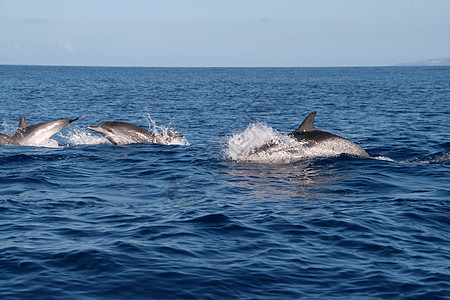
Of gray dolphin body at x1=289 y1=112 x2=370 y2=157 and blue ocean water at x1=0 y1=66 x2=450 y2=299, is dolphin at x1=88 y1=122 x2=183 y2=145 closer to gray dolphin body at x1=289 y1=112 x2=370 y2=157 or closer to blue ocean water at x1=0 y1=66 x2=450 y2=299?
blue ocean water at x1=0 y1=66 x2=450 y2=299

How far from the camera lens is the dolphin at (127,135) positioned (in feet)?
63.8

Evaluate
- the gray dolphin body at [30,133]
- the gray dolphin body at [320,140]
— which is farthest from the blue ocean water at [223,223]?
the gray dolphin body at [30,133]

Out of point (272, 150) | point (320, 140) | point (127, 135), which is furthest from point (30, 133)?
point (320, 140)

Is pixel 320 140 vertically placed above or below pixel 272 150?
above

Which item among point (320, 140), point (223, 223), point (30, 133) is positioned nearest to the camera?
point (223, 223)

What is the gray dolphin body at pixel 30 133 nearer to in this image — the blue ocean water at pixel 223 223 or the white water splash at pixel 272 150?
the blue ocean water at pixel 223 223

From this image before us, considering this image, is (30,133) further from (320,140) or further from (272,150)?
(320,140)

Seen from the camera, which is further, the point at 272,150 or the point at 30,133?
the point at 30,133

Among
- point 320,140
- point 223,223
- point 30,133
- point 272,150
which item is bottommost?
point 223,223

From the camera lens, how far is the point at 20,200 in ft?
37.7

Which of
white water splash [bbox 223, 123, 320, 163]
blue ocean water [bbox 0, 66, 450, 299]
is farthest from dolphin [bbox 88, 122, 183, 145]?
white water splash [bbox 223, 123, 320, 163]

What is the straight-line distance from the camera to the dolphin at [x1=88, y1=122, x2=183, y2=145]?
19453 mm

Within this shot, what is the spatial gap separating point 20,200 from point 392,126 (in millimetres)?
21523

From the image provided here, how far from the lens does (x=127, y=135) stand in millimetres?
20062
